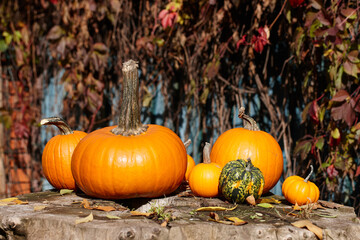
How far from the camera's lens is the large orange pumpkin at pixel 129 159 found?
220 cm

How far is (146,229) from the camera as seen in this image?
1.68 metres

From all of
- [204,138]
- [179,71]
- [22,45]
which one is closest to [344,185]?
[204,138]

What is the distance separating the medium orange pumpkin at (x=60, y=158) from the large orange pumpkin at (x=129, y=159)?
201 mm

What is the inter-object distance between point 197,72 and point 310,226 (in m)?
2.02

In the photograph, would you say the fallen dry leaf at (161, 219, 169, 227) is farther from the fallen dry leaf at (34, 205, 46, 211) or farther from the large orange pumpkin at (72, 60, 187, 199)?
the fallen dry leaf at (34, 205, 46, 211)

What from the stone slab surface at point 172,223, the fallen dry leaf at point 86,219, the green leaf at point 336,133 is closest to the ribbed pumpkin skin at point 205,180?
the stone slab surface at point 172,223

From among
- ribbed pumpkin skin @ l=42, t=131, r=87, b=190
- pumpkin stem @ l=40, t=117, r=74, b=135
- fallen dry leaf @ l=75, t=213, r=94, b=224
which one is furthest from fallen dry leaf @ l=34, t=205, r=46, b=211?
pumpkin stem @ l=40, t=117, r=74, b=135

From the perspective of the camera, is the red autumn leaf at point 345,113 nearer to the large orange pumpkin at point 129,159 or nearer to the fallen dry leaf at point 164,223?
the large orange pumpkin at point 129,159

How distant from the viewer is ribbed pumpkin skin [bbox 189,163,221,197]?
2.34 m

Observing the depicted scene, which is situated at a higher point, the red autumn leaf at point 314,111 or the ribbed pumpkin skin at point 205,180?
the red autumn leaf at point 314,111

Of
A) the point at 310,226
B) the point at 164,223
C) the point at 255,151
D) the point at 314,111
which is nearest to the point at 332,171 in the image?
the point at 314,111

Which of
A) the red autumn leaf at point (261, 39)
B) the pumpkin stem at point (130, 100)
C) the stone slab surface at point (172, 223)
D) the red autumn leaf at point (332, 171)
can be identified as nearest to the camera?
the stone slab surface at point (172, 223)

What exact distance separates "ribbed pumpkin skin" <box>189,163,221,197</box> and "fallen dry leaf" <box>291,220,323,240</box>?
0.60m

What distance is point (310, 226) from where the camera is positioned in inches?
71.3
